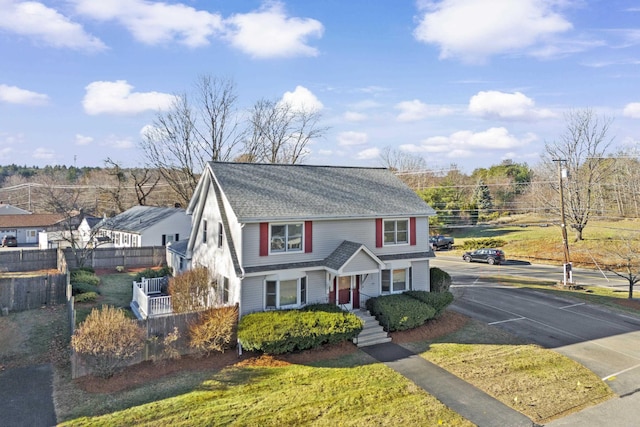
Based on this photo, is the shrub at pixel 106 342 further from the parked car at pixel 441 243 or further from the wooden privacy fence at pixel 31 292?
the parked car at pixel 441 243

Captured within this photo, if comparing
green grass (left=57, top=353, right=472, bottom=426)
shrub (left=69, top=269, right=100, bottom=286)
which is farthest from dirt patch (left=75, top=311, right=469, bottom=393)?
shrub (left=69, top=269, right=100, bottom=286)

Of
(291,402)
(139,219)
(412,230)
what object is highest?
(139,219)

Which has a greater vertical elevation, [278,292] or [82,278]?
[278,292]

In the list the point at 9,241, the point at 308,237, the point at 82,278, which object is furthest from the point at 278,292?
the point at 9,241

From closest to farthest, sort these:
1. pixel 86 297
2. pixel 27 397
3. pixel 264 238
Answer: pixel 27 397, pixel 264 238, pixel 86 297

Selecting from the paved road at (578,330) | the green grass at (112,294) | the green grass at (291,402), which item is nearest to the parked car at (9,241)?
the green grass at (112,294)

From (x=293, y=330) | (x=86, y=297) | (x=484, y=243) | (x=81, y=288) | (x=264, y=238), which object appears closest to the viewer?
(x=293, y=330)

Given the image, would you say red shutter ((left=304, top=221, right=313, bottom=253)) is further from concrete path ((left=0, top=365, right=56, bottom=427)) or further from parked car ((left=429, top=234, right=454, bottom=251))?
parked car ((left=429, top=234, right=454, bottom=251))

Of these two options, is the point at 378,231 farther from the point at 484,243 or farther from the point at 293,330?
the point at 484,243
